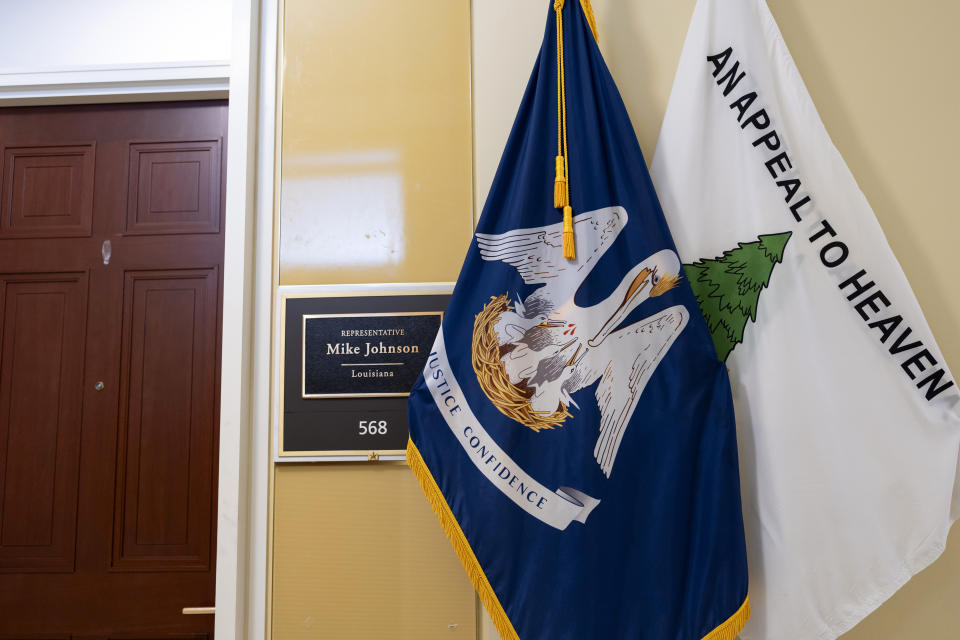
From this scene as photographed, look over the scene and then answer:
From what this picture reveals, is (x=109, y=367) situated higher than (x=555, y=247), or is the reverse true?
(x=555, y=247)

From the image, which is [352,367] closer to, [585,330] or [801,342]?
[585,330]

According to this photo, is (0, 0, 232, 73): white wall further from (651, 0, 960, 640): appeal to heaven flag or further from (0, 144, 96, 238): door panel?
(651, 0, 960, 640): appeal to heaven flag

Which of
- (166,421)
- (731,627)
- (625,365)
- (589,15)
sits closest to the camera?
(731,627)

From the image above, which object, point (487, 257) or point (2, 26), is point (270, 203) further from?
point (2, 26)

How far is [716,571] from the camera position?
3.38ft

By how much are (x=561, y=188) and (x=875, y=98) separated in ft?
2.51

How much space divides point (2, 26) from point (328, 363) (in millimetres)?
1328

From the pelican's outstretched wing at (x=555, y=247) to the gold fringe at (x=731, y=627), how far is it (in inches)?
26.6

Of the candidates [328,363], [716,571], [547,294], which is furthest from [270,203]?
[716,571]

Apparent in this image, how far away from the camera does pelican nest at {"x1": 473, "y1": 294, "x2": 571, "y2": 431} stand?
112 cm

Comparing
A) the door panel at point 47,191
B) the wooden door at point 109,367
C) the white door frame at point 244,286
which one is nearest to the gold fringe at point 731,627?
the white door frame at point 244,286

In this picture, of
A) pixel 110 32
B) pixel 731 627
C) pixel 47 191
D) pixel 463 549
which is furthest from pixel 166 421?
pixel 731 627

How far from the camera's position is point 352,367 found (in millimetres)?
1291

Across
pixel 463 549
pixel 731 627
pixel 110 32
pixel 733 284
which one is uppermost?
pixel 110 32
